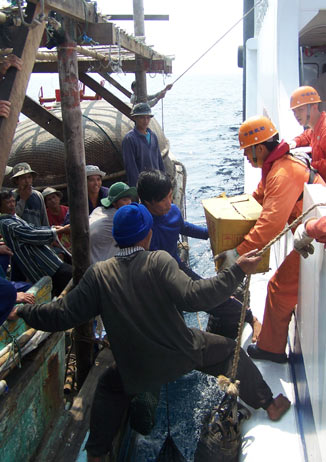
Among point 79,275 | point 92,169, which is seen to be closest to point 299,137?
point 92,169

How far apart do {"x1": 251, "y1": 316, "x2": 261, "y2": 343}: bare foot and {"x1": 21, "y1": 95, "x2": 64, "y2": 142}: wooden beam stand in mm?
2968

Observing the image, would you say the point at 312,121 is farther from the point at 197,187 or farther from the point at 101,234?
the point at 197,187

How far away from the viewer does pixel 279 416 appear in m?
3.13

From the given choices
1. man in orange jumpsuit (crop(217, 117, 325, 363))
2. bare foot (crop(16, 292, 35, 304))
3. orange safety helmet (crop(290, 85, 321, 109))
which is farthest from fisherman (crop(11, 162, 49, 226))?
orange safety helmet (crop(290, 85, 321, 109))

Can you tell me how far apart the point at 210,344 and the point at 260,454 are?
72cm

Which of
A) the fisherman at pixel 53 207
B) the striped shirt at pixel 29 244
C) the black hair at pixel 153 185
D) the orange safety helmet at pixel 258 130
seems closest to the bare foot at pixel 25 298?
the striped shirt at pixel 29 244

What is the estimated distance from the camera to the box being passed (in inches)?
134

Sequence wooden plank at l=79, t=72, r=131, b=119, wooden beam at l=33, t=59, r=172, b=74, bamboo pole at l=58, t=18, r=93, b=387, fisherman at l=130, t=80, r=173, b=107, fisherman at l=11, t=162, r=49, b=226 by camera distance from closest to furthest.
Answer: bamboo pole at l=58, t=18, r=93, b=387 → fisherman at l=11, t=162, r=49, b=226 → wooden beam at l=33, t=59, r=172, b=74 → wooden plank at l=79, t=72, r=131, b=119 → fisherman at l=130, t=80, r=173, b=107

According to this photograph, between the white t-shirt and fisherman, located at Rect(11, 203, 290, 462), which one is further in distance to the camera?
the white t-shirt

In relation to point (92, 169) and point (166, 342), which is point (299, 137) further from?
point (166, 342)

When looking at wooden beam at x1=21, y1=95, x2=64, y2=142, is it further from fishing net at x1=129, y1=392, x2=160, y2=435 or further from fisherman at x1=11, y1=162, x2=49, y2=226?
fishing net at x1=129, y1=392, x2=160, y2=435

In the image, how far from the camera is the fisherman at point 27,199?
4.70m

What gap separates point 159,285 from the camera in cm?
259

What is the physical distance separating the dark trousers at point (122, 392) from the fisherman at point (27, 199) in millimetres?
2213
